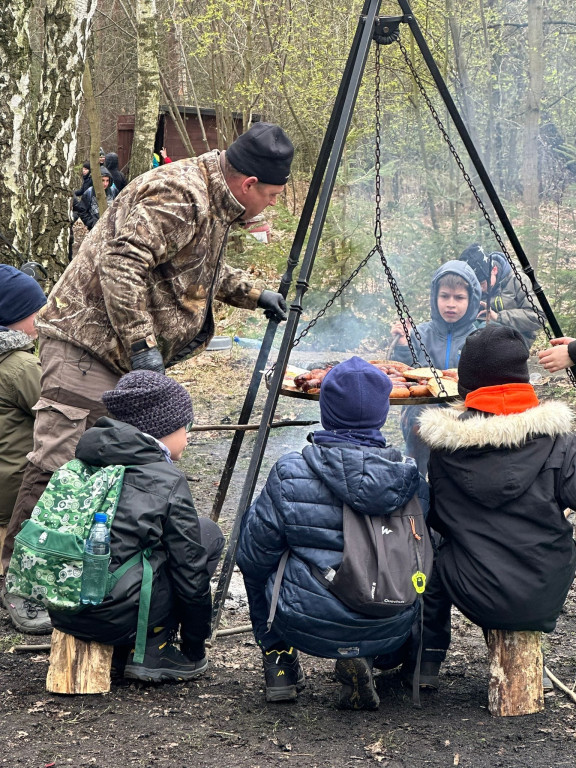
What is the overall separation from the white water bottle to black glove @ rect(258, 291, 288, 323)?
5.26 feet

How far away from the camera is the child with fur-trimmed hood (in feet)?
9.35

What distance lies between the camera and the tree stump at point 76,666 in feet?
9.68

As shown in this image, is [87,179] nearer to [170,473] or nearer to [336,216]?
[336,216]

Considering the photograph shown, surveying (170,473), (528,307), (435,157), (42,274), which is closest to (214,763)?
(170,473)

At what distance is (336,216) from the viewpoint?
9.93 m

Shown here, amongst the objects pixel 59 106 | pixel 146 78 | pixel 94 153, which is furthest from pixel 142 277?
pixel 94 153

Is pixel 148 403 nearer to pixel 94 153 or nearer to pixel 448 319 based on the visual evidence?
pixel 448 319

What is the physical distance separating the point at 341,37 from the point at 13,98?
24.7 ft

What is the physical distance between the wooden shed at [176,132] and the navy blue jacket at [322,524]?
13.5m

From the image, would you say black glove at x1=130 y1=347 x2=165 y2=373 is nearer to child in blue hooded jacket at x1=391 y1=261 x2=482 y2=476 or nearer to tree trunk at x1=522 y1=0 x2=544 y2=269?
child in blue hooded jacket at x1=391 y1=261 x2=482 y2=476

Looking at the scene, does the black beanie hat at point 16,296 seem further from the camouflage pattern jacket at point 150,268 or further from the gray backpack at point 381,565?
the gray backpack at point 381,565

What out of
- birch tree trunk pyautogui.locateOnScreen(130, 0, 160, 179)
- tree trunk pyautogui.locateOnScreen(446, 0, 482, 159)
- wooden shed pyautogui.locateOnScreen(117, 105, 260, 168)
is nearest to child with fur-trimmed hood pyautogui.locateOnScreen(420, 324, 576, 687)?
tree trunk pyautogui.locateOnScreen(446, 0, 482, 159)

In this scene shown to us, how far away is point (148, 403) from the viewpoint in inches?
120

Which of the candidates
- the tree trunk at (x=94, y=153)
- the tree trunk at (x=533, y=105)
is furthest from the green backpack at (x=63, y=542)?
the tree trunk at (x=94, y=153)
